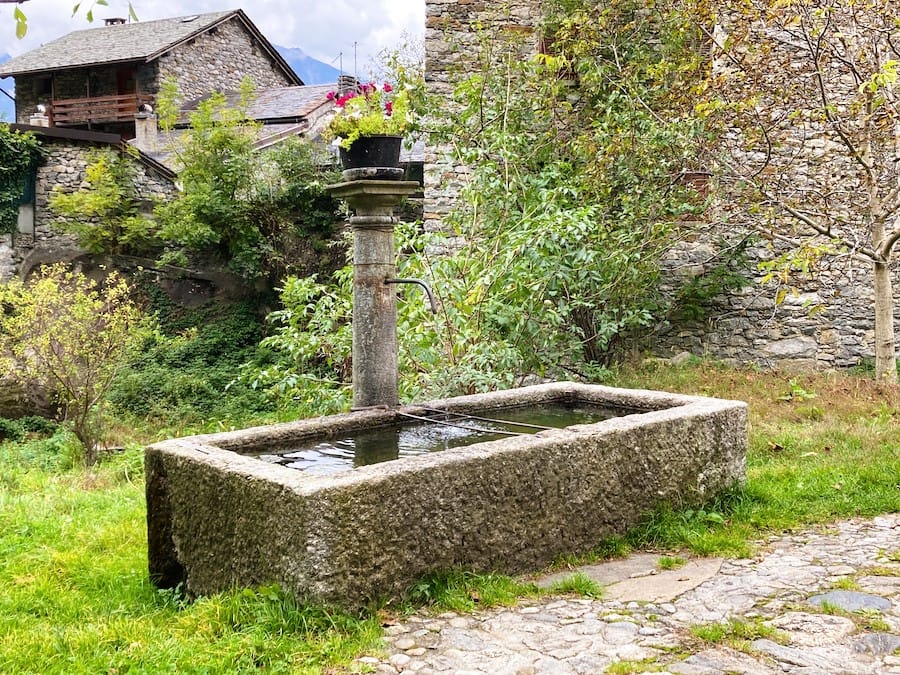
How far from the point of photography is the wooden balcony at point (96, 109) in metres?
23.0

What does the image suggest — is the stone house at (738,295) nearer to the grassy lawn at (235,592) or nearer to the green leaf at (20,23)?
the grassy lawn at (235,592)

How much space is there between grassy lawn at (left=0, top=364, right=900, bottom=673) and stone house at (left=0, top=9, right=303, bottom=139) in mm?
18031

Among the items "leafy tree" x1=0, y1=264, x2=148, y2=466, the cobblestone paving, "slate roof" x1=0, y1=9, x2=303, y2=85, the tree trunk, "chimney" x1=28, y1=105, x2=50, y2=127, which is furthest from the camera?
"chimney" x1=28, y1=105, x2=50, y2=127

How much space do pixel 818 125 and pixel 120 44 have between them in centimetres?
2090

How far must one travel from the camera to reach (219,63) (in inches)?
968

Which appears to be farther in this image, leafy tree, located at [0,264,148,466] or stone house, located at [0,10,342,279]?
stone house, located at [0,10,342,279]

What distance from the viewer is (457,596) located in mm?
3061

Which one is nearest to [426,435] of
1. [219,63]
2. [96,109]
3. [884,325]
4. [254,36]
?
[884,325]

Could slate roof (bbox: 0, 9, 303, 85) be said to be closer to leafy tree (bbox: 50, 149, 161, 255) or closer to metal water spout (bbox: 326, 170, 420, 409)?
leafy tree (bbox: 50, 149, 161, 255)

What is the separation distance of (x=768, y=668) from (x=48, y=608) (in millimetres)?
2744

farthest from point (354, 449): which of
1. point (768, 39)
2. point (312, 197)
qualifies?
point (312, 197)

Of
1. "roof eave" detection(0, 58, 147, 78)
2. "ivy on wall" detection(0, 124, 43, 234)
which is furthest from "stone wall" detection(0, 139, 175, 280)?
"roof eave" detection(0, 58, 147, 78)

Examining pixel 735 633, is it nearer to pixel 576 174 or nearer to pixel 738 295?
pixel 576 174

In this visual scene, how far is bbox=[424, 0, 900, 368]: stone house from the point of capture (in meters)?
9.27
